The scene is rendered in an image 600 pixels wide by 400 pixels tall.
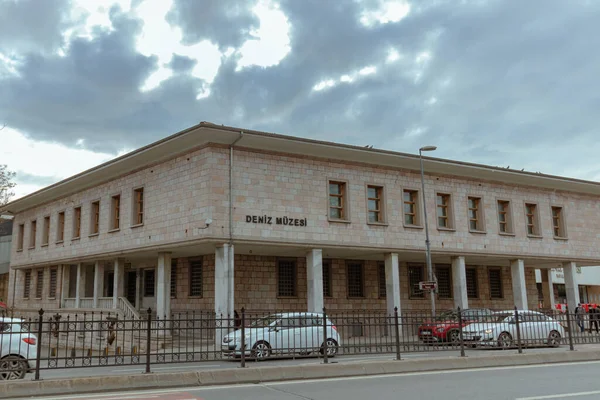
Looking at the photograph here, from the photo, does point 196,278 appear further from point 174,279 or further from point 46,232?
point 46,232

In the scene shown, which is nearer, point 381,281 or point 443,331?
point 443,331

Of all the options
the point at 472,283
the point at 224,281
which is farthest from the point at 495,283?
the point at 224,281

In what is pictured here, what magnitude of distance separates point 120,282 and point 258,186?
396 inches

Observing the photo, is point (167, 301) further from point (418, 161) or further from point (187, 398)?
point (187, 398)

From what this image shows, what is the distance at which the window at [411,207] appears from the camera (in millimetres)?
29906

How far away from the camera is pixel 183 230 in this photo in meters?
24.6

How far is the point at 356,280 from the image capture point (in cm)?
3136

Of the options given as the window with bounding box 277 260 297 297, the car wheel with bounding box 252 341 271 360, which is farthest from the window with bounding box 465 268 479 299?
the car wheel with bounding box 252 341 271 360

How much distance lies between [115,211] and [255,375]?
2067 cm

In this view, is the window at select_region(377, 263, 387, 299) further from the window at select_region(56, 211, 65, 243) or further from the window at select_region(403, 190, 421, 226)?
the window at select_region(56, 211, 65, 243)

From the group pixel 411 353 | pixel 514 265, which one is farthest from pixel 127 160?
pixel 514 265

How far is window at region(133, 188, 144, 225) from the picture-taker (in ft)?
92.8

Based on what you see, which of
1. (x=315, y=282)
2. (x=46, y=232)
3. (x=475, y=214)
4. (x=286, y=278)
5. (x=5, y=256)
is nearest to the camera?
(x=315, y=282)

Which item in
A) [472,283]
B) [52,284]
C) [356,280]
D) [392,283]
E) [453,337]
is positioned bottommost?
[453,337]
